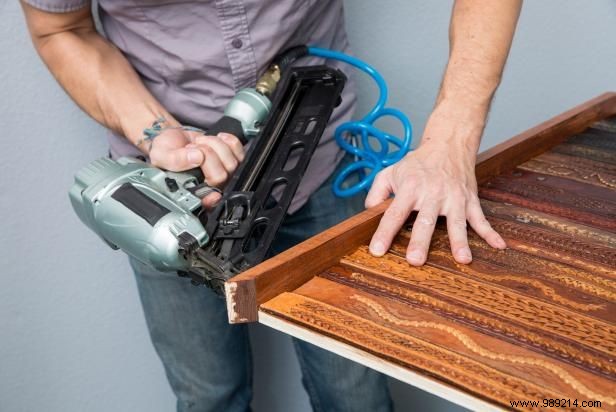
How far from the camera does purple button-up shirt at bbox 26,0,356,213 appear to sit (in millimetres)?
949

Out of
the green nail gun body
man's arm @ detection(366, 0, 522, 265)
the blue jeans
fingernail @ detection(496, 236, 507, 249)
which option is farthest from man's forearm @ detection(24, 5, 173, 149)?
fingernail @ detection(496, 236, 507, 249)

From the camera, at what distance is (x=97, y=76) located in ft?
3.13

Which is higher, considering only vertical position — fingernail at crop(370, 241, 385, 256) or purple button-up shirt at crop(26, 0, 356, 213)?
purple button-up shirt at crop(26, 0, 356, 213)

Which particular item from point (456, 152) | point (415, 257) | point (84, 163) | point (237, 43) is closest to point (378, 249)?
point (415, 257)

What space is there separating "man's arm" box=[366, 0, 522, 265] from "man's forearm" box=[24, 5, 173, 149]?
1.08ft

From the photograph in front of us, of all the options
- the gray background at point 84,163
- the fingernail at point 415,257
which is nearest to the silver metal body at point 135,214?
the fingernail at point 415,257

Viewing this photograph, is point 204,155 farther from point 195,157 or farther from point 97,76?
point 97,76

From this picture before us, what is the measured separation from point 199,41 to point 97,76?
0.47ft

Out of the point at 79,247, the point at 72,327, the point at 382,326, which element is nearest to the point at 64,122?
the point at 79,247

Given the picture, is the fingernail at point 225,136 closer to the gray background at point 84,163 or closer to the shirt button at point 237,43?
the shirt button at point 237,43

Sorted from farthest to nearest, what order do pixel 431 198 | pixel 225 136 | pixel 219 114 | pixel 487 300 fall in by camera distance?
pixel 219 114 < pixel 225 136 < pixel 431 198 < pixel 487 300

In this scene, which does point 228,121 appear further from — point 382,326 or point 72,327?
point 72,327

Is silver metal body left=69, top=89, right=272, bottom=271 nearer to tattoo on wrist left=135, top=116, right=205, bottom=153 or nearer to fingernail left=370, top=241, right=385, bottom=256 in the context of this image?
tattoo on wrist left=135, top=116, right=205, bottom=153

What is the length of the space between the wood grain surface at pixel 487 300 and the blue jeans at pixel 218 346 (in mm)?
309
